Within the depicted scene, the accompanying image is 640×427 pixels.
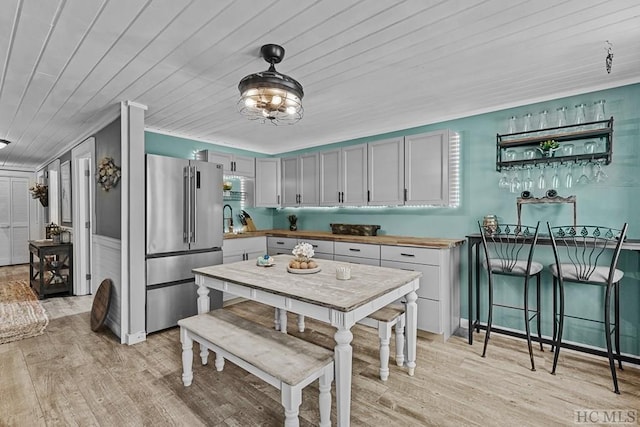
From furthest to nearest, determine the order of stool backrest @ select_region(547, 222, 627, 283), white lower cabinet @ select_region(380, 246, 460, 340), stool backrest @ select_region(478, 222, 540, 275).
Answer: white lower cabinet @ select_region(380, 246, 460, 340) < stool backrest @ select_region(478, 222, 540, 275) < stool backrest @ select_region(547, 222, 627, 283)

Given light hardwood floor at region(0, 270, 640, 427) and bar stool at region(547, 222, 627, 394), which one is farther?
bar stool at region(547, 222, 627, 394)

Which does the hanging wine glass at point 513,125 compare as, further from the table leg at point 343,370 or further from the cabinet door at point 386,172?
the table leg at point 343,370

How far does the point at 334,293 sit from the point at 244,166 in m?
3.53

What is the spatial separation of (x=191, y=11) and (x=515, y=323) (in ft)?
13.1

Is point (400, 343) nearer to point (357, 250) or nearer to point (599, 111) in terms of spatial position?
point (357, 250)

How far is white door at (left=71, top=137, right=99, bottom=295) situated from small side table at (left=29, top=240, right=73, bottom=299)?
0.13 m

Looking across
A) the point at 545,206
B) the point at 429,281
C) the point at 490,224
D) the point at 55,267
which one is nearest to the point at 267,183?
the point at 429,281

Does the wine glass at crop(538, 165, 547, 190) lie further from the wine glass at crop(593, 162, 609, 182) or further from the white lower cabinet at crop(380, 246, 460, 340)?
the white lower cabinet at crop(380, 246, 460, 340)

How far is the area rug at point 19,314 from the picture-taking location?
11.2 ft

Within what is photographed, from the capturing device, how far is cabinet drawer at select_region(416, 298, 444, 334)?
3216 mm

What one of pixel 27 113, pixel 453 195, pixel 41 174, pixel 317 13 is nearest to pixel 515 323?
pixel 453 195

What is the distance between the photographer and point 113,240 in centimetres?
343

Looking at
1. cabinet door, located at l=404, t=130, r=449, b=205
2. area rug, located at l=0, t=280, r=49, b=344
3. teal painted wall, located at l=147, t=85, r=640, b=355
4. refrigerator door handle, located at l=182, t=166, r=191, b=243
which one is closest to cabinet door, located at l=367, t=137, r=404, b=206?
cabinet door, located at l=404, t=130, r=449, b=205

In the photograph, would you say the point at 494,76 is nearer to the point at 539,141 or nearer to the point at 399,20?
the point at 539,141
